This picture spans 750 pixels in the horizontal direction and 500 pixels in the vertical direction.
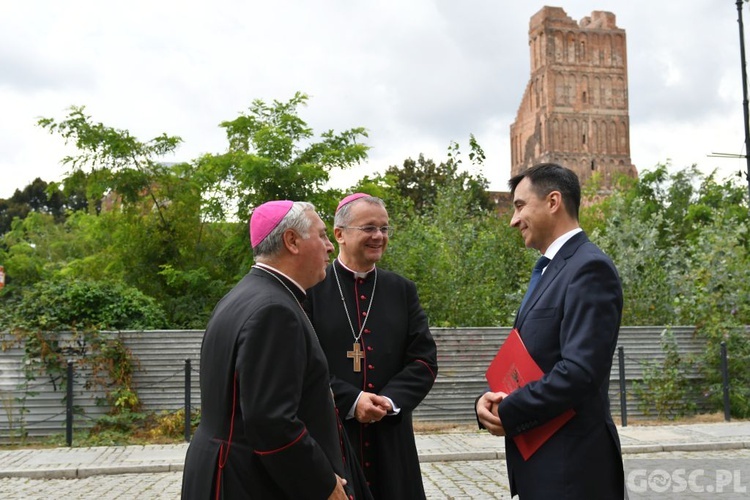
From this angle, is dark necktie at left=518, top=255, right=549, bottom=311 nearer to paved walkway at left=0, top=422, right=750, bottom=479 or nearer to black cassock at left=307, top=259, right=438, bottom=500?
black cassock at left=307, top=259, right=438, bottom=500

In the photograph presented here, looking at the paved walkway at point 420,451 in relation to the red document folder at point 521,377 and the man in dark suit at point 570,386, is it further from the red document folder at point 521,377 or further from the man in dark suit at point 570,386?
Result: the man in dark suit at point 570,386

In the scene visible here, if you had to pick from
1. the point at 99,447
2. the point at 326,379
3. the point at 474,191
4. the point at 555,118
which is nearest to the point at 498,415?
the point at 326,379

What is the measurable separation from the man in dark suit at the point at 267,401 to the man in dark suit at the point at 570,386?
749mm

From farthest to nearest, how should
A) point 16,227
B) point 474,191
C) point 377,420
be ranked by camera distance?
point 16,227 → point 474,191 → point 377,420

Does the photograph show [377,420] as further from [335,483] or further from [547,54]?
[547,54]

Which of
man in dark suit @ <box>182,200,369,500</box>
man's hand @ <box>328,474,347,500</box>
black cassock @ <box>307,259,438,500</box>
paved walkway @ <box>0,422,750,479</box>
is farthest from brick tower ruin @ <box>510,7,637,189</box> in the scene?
man's hand @ <box>328,474,347,500</box>

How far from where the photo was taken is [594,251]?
3703mm

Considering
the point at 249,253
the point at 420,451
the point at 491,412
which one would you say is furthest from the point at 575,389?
the point at 249,253

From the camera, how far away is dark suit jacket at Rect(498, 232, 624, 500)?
137 inches

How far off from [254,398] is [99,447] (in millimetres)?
10225

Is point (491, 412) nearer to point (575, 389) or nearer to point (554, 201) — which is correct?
point (575, 389)

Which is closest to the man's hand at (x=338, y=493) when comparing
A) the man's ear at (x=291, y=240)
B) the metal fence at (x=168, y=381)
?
the man's ear at (x=291, y=240)

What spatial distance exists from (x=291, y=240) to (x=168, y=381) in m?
10.4

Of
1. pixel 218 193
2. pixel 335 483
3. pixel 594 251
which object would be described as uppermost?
pixel 218 193
